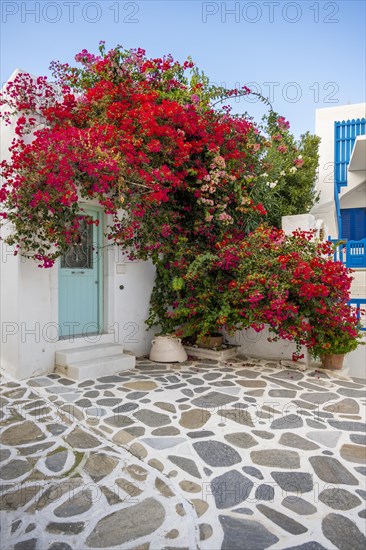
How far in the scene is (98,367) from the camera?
5879 mm

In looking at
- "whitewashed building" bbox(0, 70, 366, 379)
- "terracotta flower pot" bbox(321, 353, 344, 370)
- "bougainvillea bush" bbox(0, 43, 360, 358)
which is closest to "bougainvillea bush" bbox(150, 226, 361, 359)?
"bougainvillea bush" bbox(0, 43, 360, 358)

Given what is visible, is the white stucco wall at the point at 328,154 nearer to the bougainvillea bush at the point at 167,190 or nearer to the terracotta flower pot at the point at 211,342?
the bougainvillea bush at the point at 167,190

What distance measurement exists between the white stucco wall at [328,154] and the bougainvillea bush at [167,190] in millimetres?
6673

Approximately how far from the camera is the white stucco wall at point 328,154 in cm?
1356

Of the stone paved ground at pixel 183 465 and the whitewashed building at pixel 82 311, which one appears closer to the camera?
the stone paved ground at pixel 183 465

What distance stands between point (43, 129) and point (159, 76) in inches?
97.7

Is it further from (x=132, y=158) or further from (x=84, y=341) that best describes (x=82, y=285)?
(x=132, y=158)

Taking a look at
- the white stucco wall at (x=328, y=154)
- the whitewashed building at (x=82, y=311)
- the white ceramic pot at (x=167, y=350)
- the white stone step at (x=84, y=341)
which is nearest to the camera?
the whitewashed building at (x=82, y=311)

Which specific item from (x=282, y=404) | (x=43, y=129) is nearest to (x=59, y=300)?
(x=43, y=129)

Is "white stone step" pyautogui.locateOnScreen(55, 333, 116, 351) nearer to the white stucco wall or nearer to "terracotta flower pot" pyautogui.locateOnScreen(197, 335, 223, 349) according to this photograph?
"terracotta flower pot" pyautogui.locateOnScreen(197, 335, 223, 349)

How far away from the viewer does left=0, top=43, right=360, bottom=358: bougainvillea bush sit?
17.3ft

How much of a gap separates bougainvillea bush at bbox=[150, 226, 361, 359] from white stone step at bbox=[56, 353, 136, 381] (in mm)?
1138

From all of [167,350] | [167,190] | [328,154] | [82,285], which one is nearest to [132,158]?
[167,190]

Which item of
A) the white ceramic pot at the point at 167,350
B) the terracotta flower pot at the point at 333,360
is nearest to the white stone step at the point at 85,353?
the white ceramic pot at the point at 167,350
